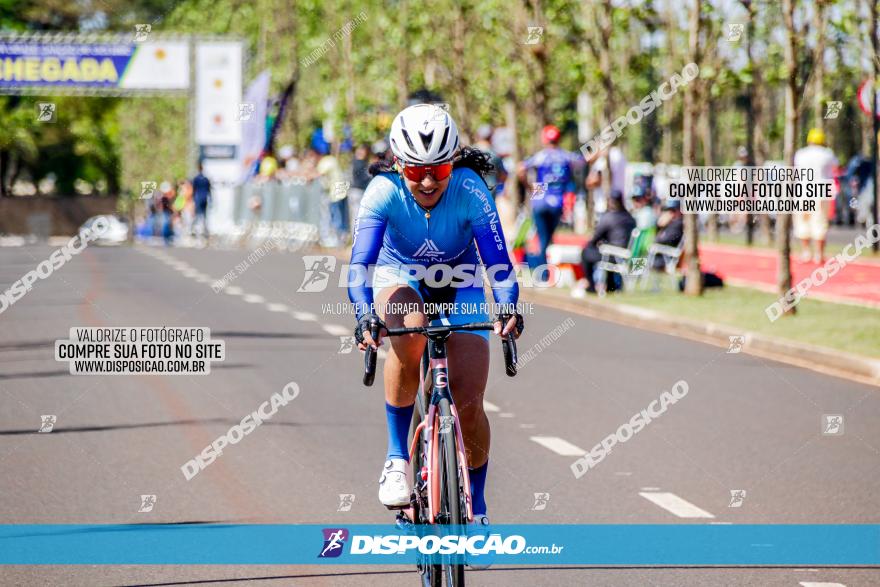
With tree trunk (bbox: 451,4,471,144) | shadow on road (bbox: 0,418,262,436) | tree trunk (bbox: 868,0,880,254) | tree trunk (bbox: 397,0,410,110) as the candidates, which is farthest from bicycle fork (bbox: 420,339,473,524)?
tree trunk (bbox: 397,0,410,110)

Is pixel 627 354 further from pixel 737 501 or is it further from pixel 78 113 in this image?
pixel 78 113

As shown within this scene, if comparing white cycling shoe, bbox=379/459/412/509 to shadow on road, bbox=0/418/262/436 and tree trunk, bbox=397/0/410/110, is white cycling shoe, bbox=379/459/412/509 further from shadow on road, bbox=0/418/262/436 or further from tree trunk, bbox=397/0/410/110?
tree trunk, bbox=397/0/410/110

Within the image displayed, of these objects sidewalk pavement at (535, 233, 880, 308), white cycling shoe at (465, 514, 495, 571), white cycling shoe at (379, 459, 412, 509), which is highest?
white cycling shoe at (379, 459, 412, 509)

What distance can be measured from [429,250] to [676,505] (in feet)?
8.36

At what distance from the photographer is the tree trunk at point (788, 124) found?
18.4 metres

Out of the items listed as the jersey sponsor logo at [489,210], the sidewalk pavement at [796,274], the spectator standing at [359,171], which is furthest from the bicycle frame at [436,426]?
the spectator standing at [359,171]

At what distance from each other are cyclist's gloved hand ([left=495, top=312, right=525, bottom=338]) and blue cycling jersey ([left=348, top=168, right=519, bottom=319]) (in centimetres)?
15

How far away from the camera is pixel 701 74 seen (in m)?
20.4

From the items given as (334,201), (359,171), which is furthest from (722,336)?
(334,201)

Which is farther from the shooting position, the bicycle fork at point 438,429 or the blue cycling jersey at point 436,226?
the blue cycling jersey at point 436,226

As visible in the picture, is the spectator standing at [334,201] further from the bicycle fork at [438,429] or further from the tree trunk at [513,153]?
the bicycle fork at [438,429]

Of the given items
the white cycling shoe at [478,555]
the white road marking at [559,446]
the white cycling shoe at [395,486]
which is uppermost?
the white cycling shoe at [395,486]

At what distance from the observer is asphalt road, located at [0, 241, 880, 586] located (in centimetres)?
800

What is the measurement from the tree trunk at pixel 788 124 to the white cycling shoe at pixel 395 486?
12.1 meters
